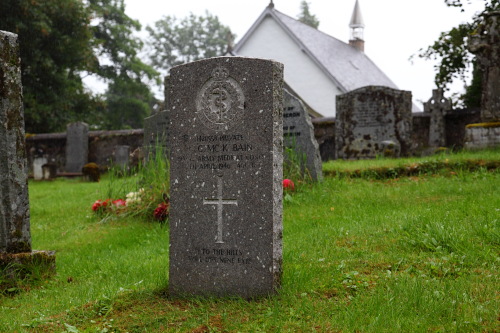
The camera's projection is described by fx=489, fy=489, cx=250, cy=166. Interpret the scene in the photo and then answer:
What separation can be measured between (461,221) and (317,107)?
928 inches

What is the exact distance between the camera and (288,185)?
7.71 metres

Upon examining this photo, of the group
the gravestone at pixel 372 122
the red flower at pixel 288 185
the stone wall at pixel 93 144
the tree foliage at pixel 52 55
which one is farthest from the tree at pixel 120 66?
the red flower at pixel 288 185

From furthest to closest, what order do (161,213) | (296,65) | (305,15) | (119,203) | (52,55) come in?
1. (305,15)
2. (296,65)
3. (52,55)
4. (119,203)
5. (161,213)

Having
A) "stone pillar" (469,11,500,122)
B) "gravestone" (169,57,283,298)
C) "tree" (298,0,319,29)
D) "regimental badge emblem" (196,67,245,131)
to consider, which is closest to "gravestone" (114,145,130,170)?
"stone pillar" (469,11,500,122)

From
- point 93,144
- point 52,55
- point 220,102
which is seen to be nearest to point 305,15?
point 52,55

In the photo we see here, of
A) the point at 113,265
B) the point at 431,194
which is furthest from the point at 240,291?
the point at 431,194

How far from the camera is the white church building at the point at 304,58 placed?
27453 mm

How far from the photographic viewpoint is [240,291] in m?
3.81

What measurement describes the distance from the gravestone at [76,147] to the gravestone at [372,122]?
33.7 ft

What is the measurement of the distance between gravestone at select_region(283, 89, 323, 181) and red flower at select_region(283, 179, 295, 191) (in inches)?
31.7

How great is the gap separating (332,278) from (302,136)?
211 inches

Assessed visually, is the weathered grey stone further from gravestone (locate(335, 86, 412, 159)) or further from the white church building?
the white church building

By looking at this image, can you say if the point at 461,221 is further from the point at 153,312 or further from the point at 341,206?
the point at 153,312

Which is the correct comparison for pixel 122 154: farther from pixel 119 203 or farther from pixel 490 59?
pixel 490 59
